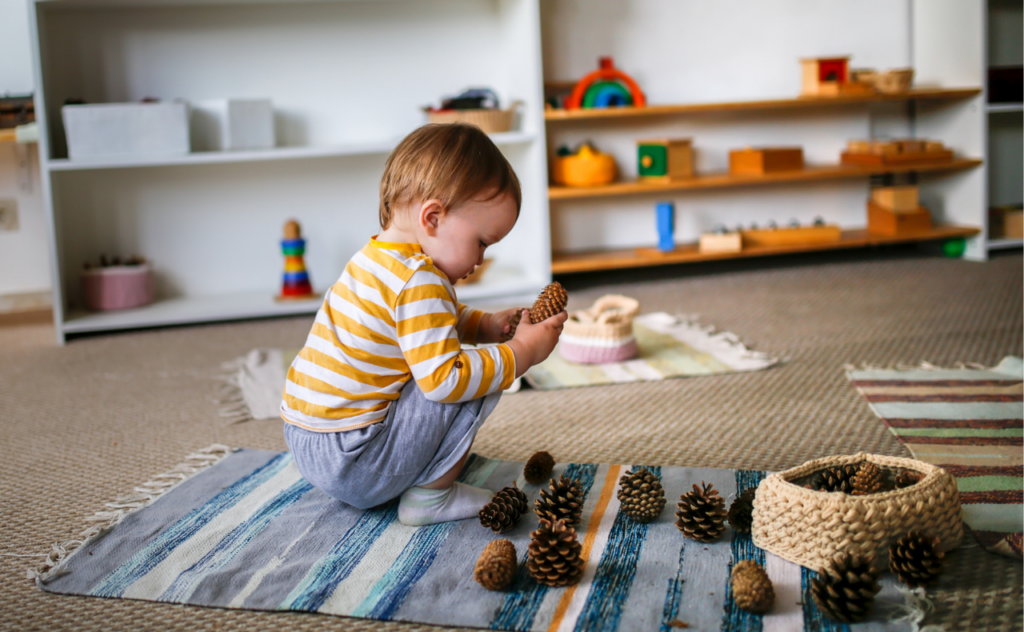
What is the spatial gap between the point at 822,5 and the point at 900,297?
1.11 meters

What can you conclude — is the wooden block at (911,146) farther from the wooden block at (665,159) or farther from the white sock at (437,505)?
the white sock at (437,505)

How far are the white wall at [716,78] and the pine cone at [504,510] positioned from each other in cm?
182

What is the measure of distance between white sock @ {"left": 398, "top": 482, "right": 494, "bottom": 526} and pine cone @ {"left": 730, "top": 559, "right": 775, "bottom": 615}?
1.11ft

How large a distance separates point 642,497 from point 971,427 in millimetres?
586

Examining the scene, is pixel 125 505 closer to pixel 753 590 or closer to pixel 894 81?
pixel 753 590

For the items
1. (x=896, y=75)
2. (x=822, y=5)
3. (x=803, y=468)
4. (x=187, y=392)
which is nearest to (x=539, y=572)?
(x=803, y=468)

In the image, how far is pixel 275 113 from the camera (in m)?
2.52

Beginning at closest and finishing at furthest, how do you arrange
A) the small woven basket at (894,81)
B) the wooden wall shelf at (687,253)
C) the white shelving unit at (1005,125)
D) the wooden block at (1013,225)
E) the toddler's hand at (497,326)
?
the toddler's hand at (497,326) < the wooden wall shelf at (687,253) < the small woven basket at (894,81) < the wooden block at (1013,225) < the white shelving unit at (1005,125)

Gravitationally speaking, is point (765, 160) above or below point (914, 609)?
above

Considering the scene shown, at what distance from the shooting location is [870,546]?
2.72 ft

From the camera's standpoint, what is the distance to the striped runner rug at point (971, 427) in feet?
3.17

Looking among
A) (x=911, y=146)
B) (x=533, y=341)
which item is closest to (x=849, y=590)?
(x=533, y=341)

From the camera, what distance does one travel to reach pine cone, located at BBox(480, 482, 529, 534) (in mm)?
971

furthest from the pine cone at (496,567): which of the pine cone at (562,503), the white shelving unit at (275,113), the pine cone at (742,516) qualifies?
the white shelving unit at (275,113)
